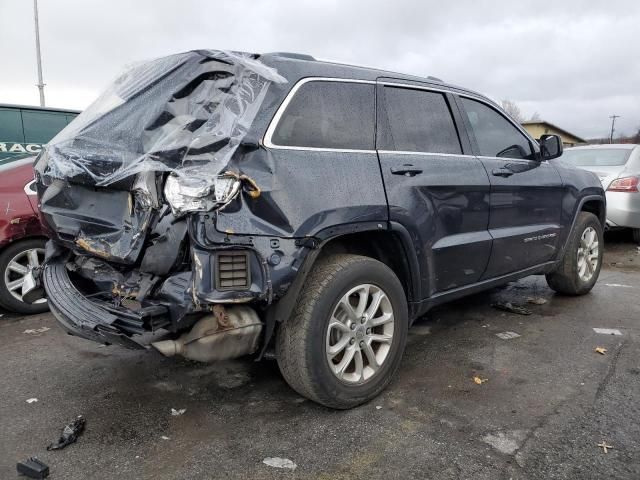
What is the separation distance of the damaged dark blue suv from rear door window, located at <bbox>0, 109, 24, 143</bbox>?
265 inches

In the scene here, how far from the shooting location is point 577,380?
131 inches

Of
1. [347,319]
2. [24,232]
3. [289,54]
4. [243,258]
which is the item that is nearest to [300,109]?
[289,54]

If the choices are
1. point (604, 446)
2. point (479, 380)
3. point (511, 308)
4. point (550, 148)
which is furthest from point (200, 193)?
point (511, 308)

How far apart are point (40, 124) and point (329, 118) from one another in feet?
26.3

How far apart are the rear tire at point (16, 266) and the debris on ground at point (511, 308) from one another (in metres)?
4.17

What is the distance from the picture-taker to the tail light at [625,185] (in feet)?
25.0

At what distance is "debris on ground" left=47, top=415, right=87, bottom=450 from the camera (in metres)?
2.60

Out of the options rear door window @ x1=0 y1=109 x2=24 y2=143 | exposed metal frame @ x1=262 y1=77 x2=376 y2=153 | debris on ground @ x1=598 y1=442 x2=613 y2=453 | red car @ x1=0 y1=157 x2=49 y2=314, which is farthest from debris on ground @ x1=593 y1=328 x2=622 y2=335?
rear door window @ x1=0 y1=109 x2=24 y2=143

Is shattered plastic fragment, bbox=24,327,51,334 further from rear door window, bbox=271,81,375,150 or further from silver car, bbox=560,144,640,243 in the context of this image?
silver car, bbox=560,144,640,243

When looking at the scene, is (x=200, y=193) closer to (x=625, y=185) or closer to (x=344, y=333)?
(x=344, y=333)

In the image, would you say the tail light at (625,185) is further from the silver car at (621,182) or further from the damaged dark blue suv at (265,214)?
the damaged dark blue suv at (265,214)

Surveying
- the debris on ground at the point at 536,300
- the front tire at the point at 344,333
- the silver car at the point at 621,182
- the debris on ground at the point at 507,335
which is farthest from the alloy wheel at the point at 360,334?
the silver car at the point at 621,182

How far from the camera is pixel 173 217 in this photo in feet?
7.89

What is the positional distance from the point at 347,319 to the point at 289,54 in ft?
4.97
